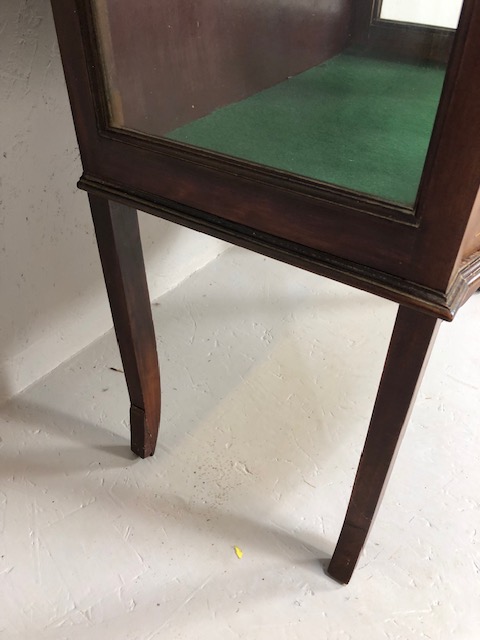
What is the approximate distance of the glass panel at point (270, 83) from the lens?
624mm

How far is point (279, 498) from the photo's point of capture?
1037mm

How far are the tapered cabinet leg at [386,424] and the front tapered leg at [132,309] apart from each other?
1.25 feet

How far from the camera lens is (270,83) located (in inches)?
29.2

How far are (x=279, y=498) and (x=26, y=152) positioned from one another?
2.41ft

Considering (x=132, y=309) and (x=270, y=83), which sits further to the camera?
(x=132, y=309)

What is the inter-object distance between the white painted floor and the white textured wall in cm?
8

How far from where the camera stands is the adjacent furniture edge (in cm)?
58

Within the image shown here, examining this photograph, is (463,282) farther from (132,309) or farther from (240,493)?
(240,493)

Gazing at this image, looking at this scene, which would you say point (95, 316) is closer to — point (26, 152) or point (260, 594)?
point (26, 152)

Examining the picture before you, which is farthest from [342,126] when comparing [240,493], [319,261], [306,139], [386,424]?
[240,493]

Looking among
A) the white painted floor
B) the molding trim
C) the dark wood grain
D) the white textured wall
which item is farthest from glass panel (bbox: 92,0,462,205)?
the white painted floor

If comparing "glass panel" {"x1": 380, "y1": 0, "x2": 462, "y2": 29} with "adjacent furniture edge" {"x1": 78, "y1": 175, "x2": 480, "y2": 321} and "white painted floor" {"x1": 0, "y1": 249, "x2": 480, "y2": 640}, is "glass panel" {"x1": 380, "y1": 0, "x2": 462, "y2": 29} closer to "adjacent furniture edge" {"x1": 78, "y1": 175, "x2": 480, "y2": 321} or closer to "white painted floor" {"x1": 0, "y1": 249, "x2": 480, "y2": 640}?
"adjacent furniture edge" {"x1": 78, "y1": 175, "x2": 480, "y2": 321}

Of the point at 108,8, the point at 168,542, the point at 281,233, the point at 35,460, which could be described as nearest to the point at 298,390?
the point at 168,542

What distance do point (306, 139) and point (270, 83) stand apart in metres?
0.13
